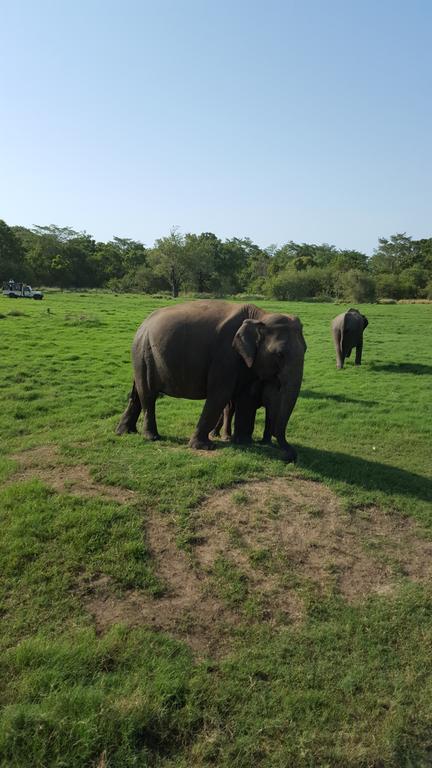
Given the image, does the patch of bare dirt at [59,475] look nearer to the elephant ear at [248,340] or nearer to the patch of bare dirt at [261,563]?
the patch of bare dirt at [261,563]

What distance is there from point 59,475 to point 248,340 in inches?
138

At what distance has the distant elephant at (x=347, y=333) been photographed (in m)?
20.3

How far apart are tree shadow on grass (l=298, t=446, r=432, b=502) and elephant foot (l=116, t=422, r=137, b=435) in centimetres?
315

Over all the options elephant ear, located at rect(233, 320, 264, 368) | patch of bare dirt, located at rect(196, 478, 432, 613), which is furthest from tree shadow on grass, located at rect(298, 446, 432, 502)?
elephant ear, located at rect(233, 320, 264, 368)

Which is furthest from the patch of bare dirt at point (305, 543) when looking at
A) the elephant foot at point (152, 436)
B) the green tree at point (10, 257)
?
the green tree at point (10, 257)

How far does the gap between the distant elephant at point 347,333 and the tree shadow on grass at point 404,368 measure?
0.82 m

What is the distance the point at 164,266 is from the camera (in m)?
77.7

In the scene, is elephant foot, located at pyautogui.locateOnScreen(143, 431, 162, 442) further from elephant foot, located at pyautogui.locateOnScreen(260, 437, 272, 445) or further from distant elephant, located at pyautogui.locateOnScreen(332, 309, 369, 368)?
distant elephant, located at pyautogui.locateOnScreen(332, 309, 369, 368)

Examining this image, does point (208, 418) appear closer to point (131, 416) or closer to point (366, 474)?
point (131, 416)

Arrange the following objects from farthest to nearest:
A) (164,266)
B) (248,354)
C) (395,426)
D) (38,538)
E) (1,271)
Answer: (164,266), (1,271), (395,426), (248,354), (38,538)

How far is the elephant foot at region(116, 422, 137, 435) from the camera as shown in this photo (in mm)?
10230

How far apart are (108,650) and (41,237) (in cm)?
9622

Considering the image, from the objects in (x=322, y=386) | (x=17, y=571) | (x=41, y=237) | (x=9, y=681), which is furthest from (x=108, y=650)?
(x=41, y=237)

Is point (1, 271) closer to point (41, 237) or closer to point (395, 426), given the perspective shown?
point (41, 237)
